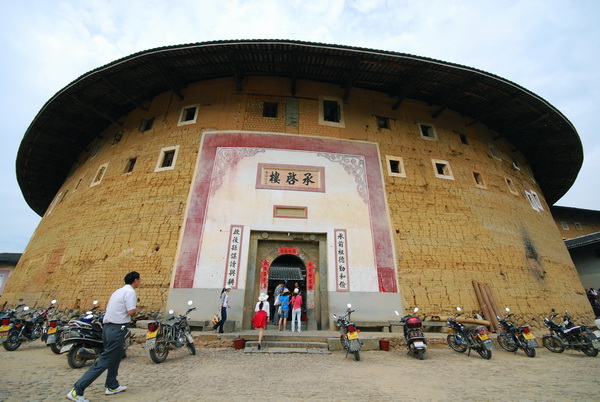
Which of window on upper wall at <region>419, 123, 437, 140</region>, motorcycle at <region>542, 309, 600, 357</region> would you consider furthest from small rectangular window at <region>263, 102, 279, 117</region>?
motorcycle at <region>542, 309, 600, 357</region>

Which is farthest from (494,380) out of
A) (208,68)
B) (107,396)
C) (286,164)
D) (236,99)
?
(208,68)

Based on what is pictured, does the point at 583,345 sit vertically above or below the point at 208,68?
below

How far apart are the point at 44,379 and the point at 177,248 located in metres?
4.74

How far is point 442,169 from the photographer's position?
1127cm

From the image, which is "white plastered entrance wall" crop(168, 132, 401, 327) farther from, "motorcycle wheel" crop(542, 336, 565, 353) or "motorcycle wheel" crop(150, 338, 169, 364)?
"motorcycle wheel" crop(542, 336, 565, 353)

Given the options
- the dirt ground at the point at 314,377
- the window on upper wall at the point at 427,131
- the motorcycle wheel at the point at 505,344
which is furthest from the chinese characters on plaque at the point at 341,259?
the window on upper wall at the point at 427,131

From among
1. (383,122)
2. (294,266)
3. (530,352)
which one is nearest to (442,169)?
(383,122)

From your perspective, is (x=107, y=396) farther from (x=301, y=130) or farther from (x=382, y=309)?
(x=301, y=130)

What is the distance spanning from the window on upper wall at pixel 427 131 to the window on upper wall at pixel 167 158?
10.0m

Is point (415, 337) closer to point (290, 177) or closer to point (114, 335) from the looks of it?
point (114, 335)

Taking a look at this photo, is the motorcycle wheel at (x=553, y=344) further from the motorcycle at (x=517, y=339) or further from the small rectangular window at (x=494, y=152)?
the small rectangular window at (x=494, y=152)

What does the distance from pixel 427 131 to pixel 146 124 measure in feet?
40.3

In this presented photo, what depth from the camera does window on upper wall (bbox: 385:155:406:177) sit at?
10462mm

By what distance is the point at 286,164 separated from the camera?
9750 mm
